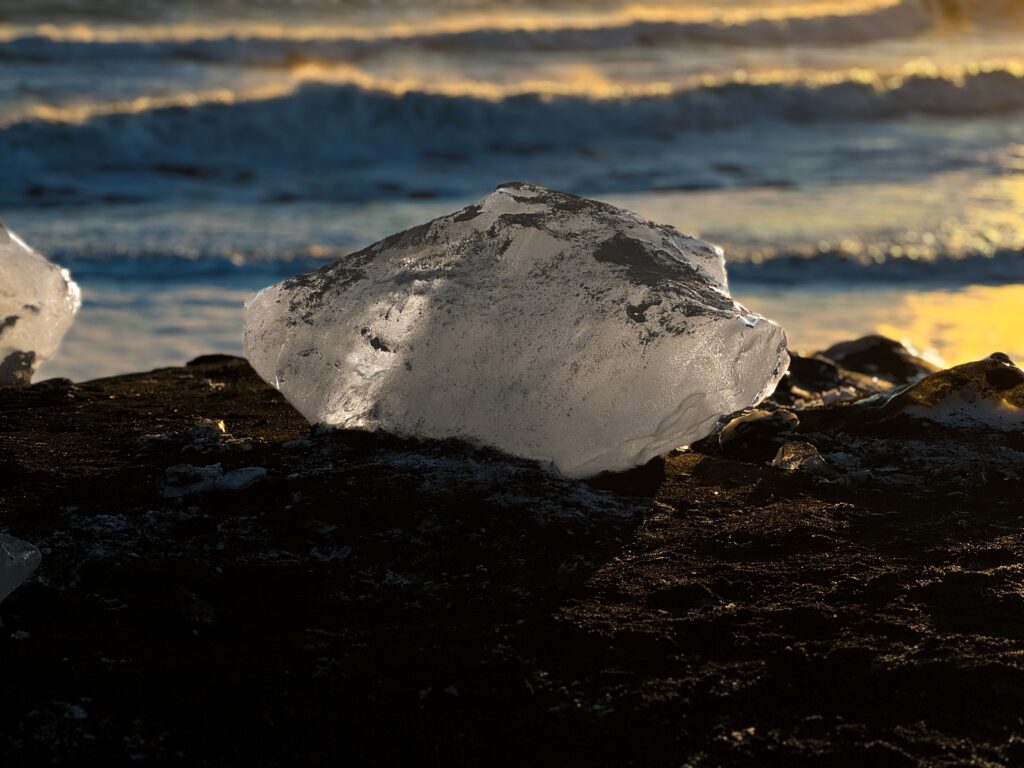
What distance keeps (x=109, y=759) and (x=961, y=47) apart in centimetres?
2443

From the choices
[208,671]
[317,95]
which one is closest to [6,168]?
[317,95]

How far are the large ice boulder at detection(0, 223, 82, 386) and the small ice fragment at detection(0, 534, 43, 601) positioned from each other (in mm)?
1550

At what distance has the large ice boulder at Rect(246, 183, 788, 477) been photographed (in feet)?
9.86

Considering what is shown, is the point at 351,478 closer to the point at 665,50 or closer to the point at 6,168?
the point at 6,168

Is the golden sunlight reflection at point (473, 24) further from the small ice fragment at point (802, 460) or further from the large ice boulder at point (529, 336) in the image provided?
the small ice fragment at point (802, 460)

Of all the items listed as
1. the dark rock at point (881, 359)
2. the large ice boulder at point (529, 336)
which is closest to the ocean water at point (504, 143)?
the dark rock at point (881, 359)

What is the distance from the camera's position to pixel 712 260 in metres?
3.38

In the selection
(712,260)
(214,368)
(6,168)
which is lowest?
(6,168)

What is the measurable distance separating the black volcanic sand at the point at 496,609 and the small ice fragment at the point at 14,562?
0.03m

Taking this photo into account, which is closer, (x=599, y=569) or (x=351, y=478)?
(x=599, y=569)

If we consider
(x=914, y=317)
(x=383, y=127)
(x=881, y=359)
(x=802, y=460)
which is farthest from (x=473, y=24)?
(x=802, y=460)

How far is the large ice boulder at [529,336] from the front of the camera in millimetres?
3006

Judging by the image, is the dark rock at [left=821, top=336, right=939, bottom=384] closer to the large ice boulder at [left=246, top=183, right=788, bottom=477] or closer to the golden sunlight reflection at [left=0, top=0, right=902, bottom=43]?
the large ice boulder at [left=246, top=183, right=788, bottom=477]

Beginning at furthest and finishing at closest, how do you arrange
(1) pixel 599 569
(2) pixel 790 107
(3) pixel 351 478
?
(2) pixel 790 107 → (3) pixel 351 478 → (1) pixel 599 569
